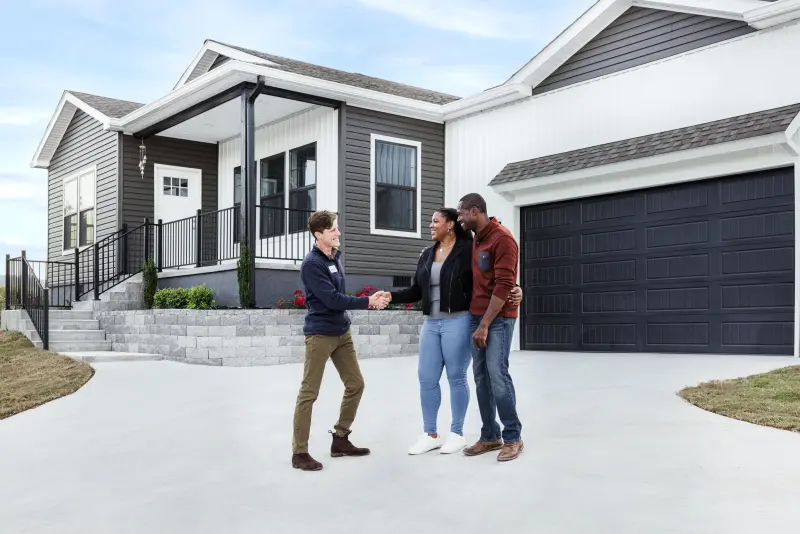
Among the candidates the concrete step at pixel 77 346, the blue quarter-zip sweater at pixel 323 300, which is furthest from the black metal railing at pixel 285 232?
the blue quarter-zip sweater at pixel 323 300

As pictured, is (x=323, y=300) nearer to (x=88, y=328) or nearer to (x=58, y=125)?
(x=88, y=328)

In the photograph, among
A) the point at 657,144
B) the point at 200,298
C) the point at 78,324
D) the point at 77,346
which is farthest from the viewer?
the point at 78,324

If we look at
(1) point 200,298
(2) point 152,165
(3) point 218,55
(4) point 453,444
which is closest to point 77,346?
(1) point 200,298

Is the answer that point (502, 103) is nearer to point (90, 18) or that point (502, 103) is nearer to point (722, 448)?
point (90, 18)

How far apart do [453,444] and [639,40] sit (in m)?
10.1

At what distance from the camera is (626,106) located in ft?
45.6

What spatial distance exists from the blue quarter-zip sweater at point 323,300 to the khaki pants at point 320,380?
0.07 m

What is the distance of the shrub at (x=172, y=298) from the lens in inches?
567

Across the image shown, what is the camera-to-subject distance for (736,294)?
39.3ft

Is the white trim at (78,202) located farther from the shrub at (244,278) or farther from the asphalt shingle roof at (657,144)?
the asphalt shingle roof at (657,144)

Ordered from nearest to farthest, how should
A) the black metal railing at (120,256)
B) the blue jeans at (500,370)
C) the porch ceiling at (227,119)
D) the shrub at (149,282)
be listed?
the blue jeans at (500,370)
the shrub at (149,282)
the porch ceiling at (227,119)
the black metal railing at (120,256)

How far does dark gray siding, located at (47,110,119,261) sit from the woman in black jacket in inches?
544

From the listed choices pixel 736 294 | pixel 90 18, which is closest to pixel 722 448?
pixel 736 294

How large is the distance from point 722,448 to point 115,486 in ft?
13.3
